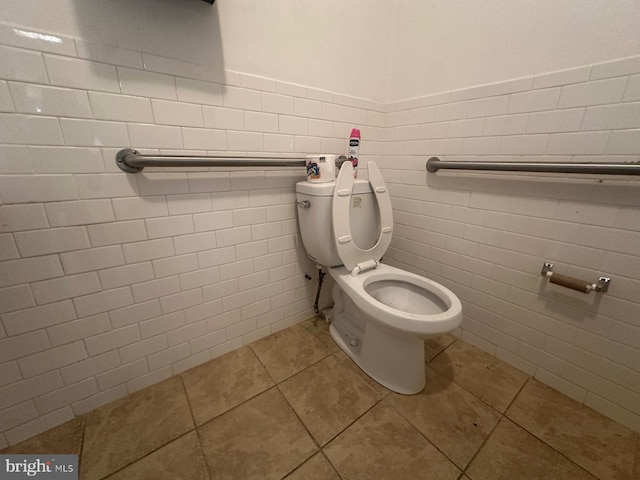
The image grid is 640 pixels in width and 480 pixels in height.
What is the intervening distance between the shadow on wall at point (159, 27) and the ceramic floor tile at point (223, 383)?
3.91ft

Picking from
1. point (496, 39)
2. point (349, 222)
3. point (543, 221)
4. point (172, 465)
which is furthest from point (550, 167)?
point (172, 465)

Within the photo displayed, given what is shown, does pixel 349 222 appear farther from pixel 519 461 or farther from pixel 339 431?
pixel 519 461

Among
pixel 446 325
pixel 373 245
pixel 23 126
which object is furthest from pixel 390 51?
pixel 23 126

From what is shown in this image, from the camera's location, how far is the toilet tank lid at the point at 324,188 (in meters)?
1.04

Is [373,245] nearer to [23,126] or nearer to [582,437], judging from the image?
[582,437]

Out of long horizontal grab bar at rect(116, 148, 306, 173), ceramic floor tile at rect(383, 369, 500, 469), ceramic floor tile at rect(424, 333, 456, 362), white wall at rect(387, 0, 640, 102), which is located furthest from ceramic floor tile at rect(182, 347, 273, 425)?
white wall at rect(387, 0, 640, 102)

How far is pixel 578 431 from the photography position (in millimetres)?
890

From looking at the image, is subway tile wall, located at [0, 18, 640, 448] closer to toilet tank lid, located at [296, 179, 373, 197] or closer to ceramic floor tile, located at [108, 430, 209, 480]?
toilet tank lid, located at [296, 179, 373, 197]

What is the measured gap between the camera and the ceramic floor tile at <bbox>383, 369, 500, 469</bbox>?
0.84 metres

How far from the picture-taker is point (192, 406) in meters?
0.97

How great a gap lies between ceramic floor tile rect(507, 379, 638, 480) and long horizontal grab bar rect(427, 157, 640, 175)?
2.87 feet

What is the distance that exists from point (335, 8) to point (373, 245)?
108cm

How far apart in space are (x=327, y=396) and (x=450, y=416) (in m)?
0.46

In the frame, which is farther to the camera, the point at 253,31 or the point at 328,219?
the point at 328,219
